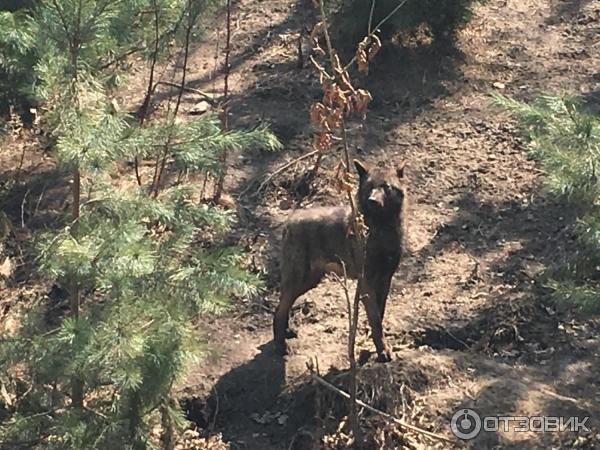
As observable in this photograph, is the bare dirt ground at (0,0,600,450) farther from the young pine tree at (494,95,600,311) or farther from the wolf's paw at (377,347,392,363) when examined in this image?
the young pine tree at (494,95,600,311)

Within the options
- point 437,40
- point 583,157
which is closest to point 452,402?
point 583,157

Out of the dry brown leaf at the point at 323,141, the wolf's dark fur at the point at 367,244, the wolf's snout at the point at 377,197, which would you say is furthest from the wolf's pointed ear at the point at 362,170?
the dry brown leaf at the point at 323,141

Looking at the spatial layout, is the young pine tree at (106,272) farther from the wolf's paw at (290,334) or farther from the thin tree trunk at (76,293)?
the wolf's paw at (290,334)

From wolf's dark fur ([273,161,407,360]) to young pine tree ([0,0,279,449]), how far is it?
1.38m

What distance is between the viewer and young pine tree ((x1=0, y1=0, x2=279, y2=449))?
5.03m

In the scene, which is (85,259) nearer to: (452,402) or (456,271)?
(452,402)

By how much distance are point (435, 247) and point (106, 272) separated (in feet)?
13.2

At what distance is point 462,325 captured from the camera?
7602mm

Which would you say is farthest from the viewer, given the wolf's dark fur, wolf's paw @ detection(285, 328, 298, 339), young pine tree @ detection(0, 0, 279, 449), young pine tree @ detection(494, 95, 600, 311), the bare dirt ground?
wolf's paw @ detection(285, 328, 298, 339)

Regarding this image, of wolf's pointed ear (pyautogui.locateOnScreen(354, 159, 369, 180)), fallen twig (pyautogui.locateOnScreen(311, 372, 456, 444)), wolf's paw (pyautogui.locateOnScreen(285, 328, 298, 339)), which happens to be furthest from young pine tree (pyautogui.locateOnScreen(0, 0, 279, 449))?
wolf's paw (pyautogui.locateOnScreen(285, 328, 298, 339))

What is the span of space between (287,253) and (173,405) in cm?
156

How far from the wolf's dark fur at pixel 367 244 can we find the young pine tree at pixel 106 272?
1.38 metres

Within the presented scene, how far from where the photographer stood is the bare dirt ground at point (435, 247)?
272 inches

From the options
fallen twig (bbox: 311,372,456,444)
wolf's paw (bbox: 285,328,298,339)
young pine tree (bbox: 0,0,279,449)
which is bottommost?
fallen twig (bbox: 311,372,456,444)
